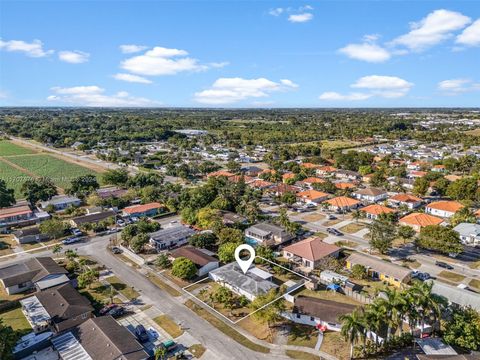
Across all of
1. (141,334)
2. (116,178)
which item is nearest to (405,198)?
(141,334)

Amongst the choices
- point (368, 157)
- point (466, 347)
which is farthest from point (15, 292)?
point (368, 157)

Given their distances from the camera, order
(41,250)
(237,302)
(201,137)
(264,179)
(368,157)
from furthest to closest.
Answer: (201,137) → (368,157) → (264,179) → (41,250) → (237,302)

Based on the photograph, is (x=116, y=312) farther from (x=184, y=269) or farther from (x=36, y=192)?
(x=36, y=192)

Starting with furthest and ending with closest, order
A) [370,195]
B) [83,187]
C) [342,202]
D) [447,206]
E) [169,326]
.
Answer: [83,187]
[370,195]
[342,202]
[447,206]
[169,326]

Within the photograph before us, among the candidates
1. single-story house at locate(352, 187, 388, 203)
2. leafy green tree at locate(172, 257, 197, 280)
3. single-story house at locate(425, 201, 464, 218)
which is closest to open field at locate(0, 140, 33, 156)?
leafy green tree at locate(172, 257, 197, 280)

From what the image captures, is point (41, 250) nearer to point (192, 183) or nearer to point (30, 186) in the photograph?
point (30, 186)

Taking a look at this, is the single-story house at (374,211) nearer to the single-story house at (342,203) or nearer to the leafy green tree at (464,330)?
the single-story house at (342,203)

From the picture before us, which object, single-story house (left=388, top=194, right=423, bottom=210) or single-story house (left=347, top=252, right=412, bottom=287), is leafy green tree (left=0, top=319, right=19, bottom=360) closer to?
single-story house (left=347, top=252, right=412, bottom=287)
